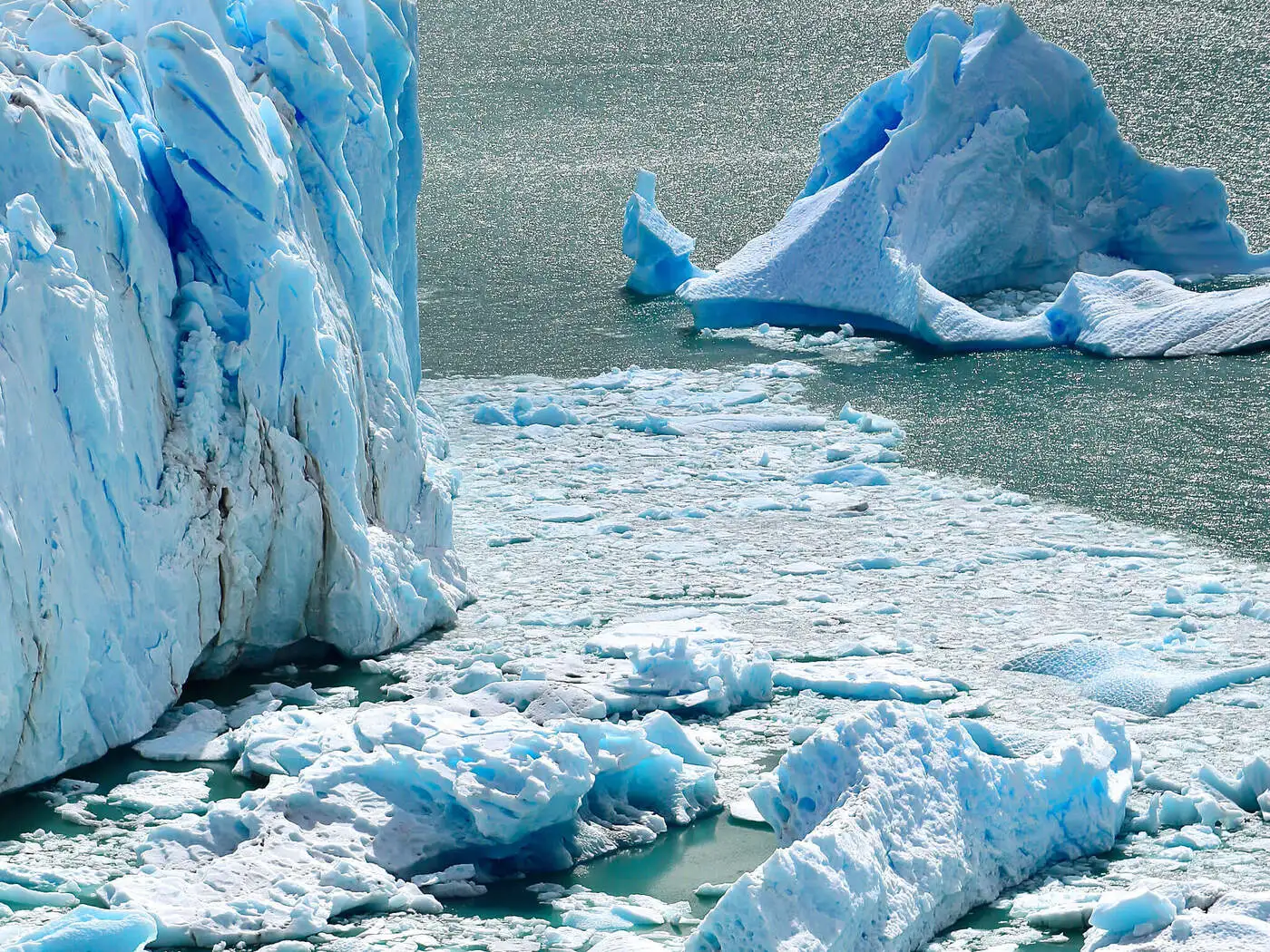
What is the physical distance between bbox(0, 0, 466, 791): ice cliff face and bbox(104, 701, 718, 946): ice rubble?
0.61 m

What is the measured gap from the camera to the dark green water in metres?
8.29

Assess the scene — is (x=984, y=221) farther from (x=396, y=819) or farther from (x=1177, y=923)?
(x=1177, y=923)

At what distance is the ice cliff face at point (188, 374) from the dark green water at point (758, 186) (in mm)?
3023

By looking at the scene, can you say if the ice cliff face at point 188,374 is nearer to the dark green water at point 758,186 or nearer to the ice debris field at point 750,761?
the ice debris field at point 750,761

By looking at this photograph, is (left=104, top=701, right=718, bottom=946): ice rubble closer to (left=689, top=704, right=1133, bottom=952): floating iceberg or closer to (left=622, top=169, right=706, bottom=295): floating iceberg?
(left=689, top=704, right=1133, bottom=952): floating iceberg

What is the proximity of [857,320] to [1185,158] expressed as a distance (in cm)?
432

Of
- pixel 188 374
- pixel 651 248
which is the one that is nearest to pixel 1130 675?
pixel 188 374

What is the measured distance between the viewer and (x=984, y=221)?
1091cm

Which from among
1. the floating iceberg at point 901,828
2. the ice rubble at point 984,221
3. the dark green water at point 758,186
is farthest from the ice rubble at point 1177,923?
the ice rubble at point 984,221

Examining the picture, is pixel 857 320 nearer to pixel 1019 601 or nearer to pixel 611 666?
pixel 1019 601

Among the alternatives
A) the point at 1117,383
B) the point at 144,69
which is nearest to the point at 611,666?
the point at 144,69

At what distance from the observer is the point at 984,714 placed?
17.4 feet

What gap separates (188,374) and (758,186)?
935 centimetres

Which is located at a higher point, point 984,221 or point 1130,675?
point 984,221
